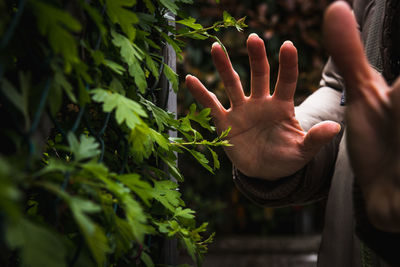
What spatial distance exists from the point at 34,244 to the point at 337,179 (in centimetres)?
97

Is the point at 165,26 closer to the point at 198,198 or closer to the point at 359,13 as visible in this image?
the point at 359,13

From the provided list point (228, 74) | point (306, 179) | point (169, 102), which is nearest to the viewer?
point (169, 102)

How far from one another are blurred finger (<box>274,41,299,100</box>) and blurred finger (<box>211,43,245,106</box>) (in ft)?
0.38

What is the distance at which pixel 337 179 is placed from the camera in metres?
1.14

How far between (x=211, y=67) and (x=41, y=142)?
110 inches

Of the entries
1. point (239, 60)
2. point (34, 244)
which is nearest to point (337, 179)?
point (34, 244)

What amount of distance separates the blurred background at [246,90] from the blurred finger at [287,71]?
1953 millimetres

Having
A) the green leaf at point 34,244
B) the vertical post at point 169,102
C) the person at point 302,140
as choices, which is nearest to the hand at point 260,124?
the person at point 302,140

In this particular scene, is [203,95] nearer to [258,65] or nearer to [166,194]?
[258,65]

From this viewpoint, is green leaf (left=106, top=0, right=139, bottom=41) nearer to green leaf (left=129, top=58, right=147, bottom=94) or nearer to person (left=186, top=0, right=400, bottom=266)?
green leaf (left=129, top=58, right=147, bottom=94)

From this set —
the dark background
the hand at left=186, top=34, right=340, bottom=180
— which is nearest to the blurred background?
the dark background

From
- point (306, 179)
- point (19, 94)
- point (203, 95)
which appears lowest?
point (306, 179)

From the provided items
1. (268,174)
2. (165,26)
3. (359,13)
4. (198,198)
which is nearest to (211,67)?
(198,198)

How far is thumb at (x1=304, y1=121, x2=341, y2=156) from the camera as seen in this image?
969 mm
